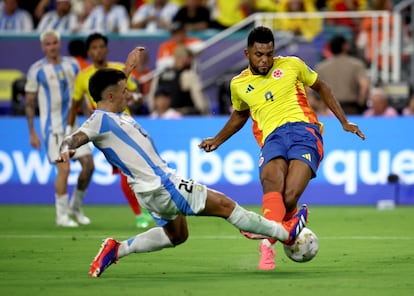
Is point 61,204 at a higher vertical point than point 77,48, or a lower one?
lower

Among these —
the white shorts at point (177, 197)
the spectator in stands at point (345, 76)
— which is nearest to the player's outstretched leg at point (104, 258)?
the white shorts at point (177, 197)

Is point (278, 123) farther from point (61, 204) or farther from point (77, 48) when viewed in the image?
point (77, 48)

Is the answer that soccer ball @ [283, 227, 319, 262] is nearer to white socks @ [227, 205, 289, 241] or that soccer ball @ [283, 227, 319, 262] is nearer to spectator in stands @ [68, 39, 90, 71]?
white socks @ [227, 205, 289, 241]

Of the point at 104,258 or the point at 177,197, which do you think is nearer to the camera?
the point at 177,197

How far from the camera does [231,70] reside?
70.1 feet

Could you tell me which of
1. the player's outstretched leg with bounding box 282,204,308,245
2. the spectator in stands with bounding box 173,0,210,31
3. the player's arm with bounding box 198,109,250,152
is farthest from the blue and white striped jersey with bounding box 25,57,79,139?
the spectator in stands with bounding box 173,0,210,31

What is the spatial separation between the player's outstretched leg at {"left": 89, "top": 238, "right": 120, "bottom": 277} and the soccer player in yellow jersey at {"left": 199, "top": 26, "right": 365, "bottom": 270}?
1.36m

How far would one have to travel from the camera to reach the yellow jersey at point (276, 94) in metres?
10.4

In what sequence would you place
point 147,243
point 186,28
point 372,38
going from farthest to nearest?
point 186,28, point 372,38, point 147,243

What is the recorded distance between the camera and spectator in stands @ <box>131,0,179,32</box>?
72.4ft

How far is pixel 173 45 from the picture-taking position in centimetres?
2100

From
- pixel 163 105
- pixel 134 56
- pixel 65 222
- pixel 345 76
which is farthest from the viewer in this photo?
pixel 345 76

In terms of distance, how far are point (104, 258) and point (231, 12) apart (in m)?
13.2

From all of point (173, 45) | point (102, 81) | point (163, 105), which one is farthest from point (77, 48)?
point (102, 81)
